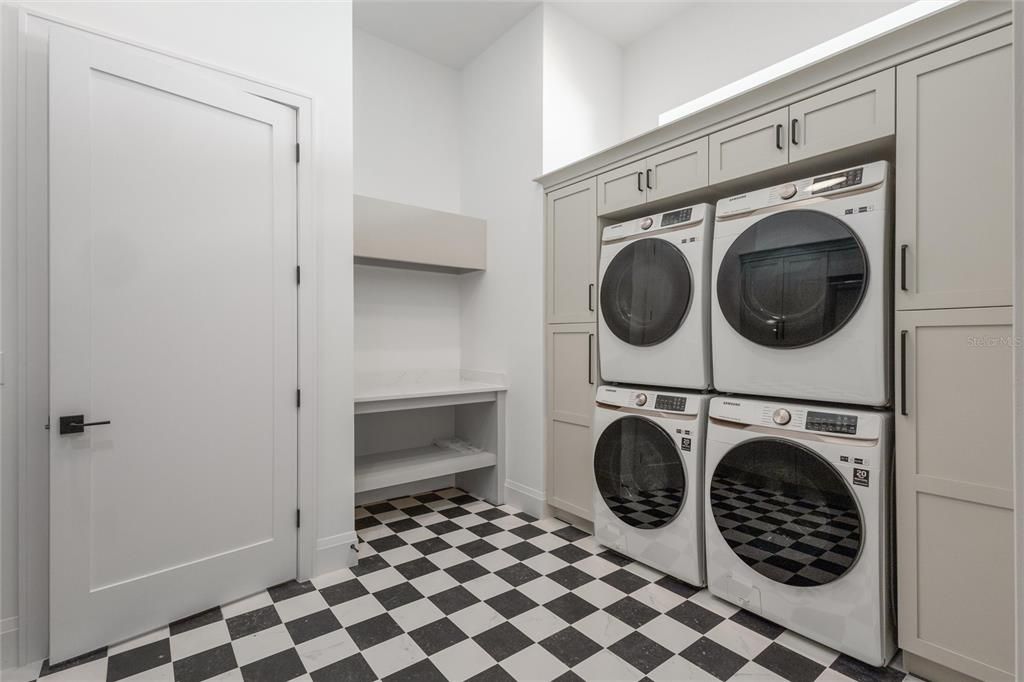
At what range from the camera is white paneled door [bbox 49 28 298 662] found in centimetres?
170

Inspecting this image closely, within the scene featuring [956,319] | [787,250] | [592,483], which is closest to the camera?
[956,319]

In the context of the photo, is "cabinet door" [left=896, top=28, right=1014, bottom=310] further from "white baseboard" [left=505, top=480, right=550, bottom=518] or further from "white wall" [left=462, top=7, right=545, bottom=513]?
"white baseboard" [left=505, top=480, right=550, bottom=518]

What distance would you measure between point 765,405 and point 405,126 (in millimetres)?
3064

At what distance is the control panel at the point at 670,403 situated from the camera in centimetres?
219

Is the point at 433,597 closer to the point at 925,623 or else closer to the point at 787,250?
the point at 925,623

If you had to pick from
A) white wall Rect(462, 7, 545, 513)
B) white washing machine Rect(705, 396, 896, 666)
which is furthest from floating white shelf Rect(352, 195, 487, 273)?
white washing machine Rect(705, 396, 896, 666)

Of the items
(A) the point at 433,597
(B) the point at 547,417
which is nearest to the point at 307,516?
(A) the point at 433,597

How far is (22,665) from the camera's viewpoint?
1667mm

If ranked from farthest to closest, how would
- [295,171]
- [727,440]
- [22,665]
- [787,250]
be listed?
[295,171] → [727,440] → [787,250] → [22,665]

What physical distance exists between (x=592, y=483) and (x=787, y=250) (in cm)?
154

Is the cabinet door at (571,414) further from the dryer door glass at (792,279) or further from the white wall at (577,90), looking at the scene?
the white wall at (577,90)

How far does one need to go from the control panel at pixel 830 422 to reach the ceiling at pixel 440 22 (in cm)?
290

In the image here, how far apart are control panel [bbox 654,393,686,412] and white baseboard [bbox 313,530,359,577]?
1643 millimetres

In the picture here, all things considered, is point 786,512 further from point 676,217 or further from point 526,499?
point 526,499
